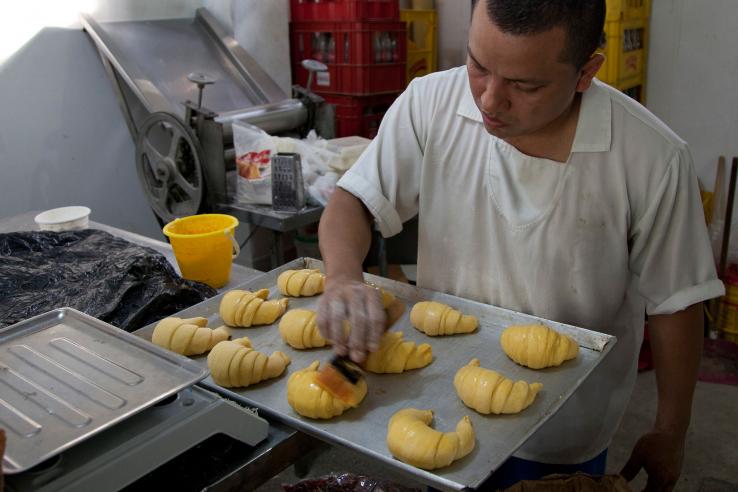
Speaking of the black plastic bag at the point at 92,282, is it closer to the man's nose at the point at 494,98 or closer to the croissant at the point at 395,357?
the croissant at the point at 395,357

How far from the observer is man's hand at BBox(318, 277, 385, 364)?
112 cm

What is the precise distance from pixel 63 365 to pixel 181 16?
328 cm

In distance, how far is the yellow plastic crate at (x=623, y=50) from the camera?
10.6 feet

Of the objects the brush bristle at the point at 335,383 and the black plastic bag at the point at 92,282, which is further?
the black plastic bag at the point at 92,282

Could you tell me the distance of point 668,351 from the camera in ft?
4.46

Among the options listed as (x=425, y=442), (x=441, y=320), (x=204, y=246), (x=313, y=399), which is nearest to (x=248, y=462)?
(x=313, y=399)

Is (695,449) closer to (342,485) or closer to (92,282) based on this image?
(342,485)

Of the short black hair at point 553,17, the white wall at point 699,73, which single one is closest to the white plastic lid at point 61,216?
the short black hair at point 553,17

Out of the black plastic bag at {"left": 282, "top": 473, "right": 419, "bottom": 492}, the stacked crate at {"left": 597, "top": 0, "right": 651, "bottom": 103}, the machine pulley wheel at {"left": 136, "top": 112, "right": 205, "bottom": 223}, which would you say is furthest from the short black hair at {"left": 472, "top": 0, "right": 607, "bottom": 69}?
the stacked crate at {"left": 597, "top": 0, "right": 651, "bottom": 103}

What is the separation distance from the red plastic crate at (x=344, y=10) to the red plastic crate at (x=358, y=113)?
1.44 ft

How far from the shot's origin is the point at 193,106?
9.51ft

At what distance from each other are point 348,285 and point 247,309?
14.1 inches

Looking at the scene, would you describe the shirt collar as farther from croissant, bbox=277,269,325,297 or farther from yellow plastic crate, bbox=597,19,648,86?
yellow plastic crate, bbox=597,19,648,86

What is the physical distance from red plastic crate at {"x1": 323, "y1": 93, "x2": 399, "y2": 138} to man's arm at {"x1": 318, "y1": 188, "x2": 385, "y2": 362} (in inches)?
88.4
